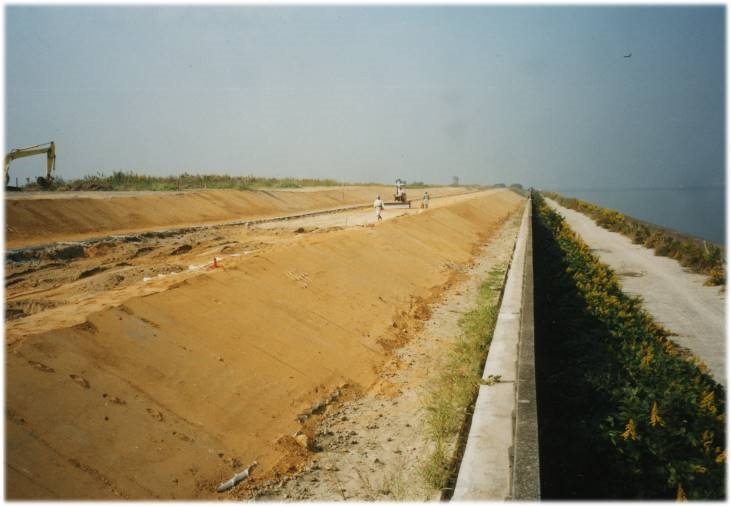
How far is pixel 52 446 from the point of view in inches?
148

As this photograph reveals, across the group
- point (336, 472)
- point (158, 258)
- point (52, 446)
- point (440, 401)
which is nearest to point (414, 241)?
point (158, 258)

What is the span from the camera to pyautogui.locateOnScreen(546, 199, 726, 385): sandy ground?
8.81m

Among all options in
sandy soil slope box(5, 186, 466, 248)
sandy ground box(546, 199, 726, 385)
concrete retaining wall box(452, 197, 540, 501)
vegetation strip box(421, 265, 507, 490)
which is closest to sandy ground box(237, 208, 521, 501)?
vegetation strip box(421, 265, 507, 490)

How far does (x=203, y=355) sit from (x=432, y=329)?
462cm

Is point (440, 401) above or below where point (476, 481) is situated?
below

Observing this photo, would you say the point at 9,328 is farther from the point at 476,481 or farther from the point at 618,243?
the point at 618,243

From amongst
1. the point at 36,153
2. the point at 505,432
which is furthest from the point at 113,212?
the point at 505,432

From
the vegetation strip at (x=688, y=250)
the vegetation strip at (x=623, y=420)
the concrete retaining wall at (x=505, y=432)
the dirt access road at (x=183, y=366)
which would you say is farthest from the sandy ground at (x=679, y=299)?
the dirt access road at (x=183, y=366)

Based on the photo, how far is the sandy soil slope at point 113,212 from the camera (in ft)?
52.8

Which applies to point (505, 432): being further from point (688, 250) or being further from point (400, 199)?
point (400, 199)

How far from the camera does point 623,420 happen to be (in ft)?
12.2

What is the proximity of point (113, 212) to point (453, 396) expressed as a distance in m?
19.2

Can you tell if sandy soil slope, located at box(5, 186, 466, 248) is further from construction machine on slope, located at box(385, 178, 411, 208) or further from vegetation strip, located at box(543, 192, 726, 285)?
vegetation strip, located at box(543, 192, 726, 285)

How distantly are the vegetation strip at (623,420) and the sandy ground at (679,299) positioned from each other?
135 inches
